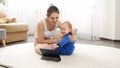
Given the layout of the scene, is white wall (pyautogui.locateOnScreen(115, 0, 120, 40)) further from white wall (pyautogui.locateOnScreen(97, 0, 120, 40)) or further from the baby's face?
the baby's face

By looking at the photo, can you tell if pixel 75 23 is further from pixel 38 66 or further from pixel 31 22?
A: pixel 38 66

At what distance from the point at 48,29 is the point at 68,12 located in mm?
2301

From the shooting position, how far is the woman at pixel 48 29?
7.58 ft

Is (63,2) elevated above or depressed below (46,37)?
above

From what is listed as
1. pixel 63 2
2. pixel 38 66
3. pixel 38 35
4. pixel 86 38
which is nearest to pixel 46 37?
pixel 38 35

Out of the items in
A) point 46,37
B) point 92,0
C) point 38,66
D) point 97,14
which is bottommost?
point 38,66

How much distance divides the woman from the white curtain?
2.00m

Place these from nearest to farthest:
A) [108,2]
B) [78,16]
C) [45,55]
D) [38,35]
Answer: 1. [45,55]
2. [38,35]
3. [108,2]
4. [78,16]

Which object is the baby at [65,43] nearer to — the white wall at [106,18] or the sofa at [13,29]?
the sofa at [13,29]

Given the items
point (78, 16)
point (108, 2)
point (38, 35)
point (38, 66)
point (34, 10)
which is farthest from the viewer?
point (34, 10)

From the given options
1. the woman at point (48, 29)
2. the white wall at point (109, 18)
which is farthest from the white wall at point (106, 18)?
the woman at point (48, 29)

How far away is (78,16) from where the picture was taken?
15.1 ft

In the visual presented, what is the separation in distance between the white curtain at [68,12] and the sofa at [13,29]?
3.03 feet

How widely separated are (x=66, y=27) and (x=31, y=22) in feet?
10.5
